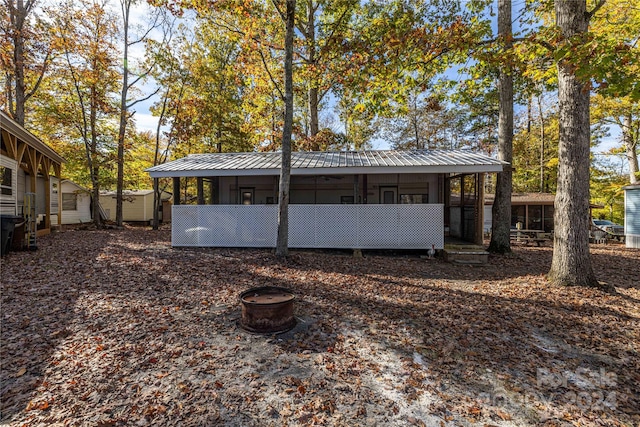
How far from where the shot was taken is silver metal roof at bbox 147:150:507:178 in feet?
28.4

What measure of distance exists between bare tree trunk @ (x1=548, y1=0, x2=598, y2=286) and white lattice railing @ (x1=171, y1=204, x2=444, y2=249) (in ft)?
11.5

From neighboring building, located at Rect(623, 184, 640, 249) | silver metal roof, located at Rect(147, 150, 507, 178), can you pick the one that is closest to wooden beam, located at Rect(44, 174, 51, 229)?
silver metal roof, located at Rect(147, 150, 507, 178)

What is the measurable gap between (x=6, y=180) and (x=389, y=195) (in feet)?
44.6

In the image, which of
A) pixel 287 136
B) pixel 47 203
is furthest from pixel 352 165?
pixel 47 203

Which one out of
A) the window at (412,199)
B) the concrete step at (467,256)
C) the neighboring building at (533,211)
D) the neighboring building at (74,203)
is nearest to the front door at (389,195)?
the window at (412,199)

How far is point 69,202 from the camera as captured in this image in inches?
747

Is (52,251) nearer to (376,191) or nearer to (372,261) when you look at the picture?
(372,261)

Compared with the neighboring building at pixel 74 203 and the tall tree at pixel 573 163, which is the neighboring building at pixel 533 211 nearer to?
the tall tree at pixel 573 163

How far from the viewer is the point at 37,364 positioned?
10.1 feet

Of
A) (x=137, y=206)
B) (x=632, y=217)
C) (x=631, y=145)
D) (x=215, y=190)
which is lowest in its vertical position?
(x=632, y=217)

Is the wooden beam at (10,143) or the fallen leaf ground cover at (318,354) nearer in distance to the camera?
the fallen leaf ground cover at (318,354)

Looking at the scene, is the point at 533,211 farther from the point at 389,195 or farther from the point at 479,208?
the point at 389,195

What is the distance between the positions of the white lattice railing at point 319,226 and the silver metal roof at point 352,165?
119cm

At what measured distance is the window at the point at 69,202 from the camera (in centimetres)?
1858
